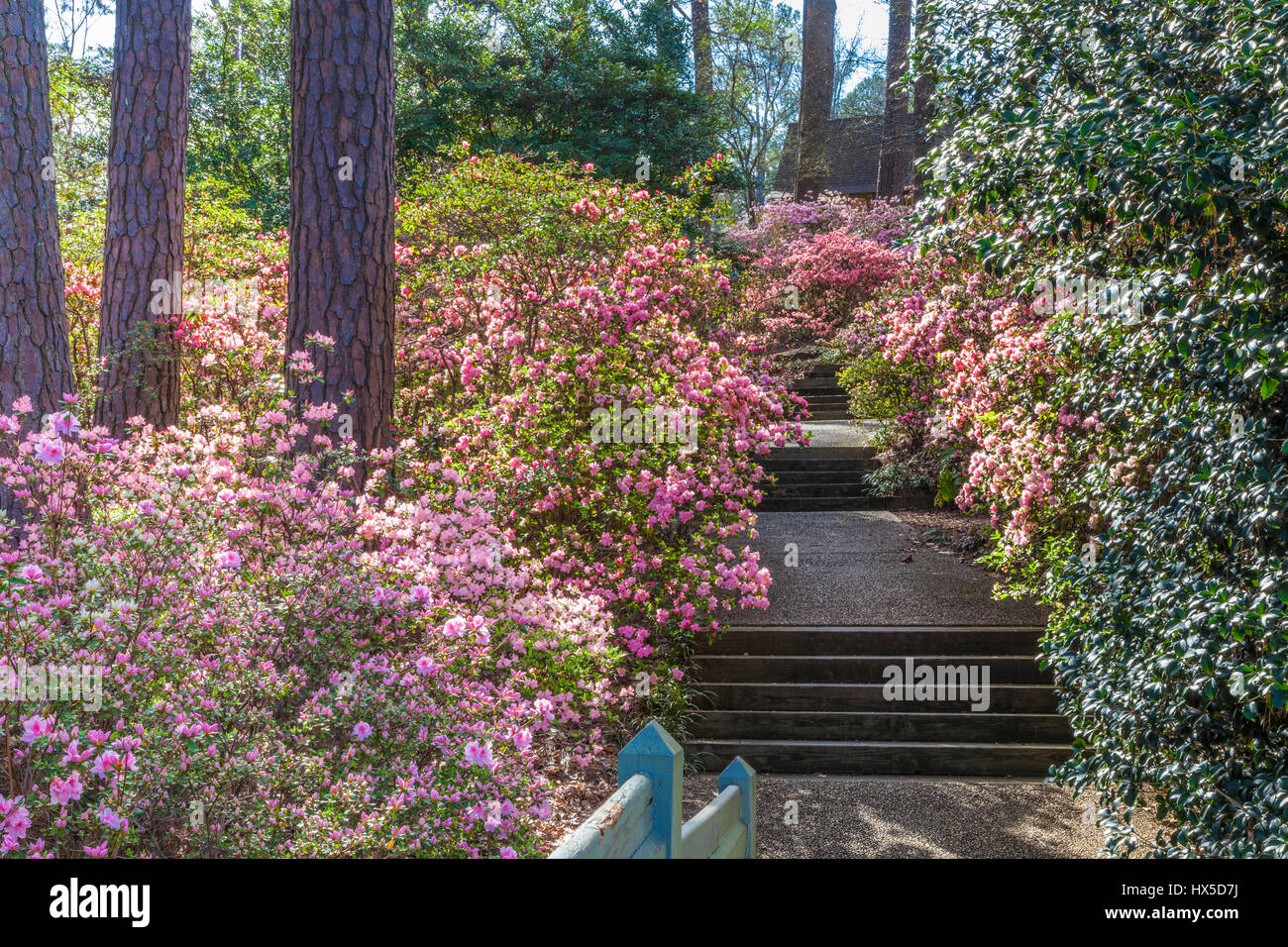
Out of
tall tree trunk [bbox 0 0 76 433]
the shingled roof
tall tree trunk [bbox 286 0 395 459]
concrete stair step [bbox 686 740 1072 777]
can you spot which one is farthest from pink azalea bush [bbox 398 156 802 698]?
the shingled roof

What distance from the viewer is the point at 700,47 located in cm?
1783

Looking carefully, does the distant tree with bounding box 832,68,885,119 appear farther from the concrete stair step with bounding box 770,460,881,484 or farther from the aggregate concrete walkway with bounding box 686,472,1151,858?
the aggregate concrete walkway with bounding box 686,472,1151,858

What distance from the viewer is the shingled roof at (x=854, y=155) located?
1106 inches

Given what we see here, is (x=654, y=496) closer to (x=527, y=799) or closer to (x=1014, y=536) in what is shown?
(x=1014, y=536)

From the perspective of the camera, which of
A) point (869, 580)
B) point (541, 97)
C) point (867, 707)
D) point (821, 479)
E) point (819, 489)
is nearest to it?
point (867, 707)

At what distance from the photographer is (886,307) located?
12086 mm

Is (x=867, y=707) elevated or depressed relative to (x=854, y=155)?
depressed

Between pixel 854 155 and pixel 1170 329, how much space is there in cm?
2735

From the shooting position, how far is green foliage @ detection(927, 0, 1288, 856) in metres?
2.81

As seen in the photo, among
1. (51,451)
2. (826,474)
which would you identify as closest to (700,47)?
(826,474)

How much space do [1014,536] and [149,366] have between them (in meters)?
5.56

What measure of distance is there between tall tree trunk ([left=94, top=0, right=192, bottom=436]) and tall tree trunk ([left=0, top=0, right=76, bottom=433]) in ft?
2.08

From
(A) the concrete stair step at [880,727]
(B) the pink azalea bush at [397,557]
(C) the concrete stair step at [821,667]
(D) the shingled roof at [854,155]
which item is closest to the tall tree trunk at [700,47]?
(D) the shingled roof at [854,155]

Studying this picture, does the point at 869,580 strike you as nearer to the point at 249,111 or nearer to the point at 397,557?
the point at 397,557
